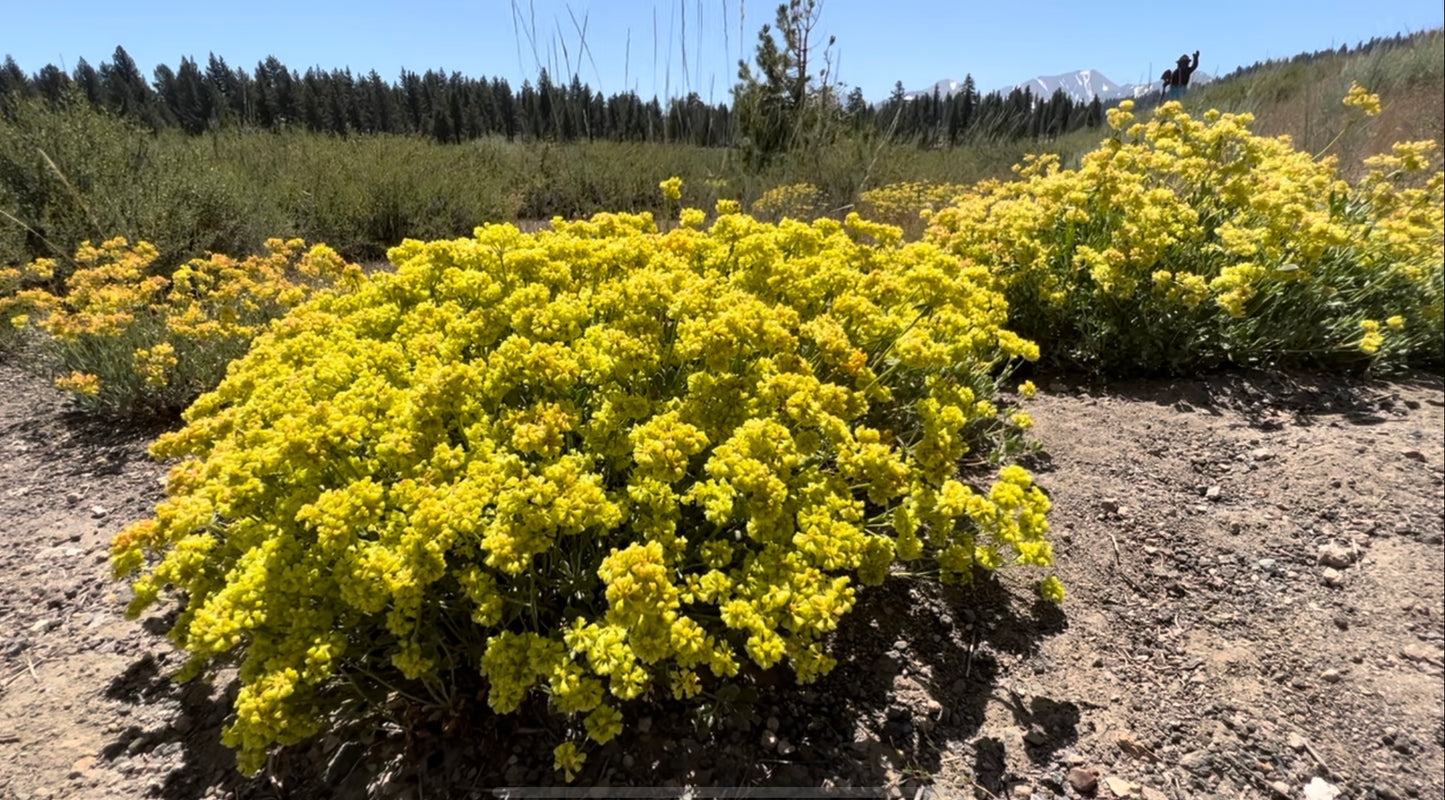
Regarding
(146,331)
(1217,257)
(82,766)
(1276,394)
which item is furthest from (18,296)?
(1276,394)

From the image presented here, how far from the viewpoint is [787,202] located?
622 cm

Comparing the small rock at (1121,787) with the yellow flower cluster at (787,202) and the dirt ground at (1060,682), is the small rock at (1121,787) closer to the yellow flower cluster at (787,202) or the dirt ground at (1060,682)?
the dirt ground at (1060,682)

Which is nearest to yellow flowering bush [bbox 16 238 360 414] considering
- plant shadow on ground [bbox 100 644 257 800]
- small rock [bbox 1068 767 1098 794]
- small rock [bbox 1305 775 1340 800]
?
plant shadow on ground [bbox 100 644 257 800]

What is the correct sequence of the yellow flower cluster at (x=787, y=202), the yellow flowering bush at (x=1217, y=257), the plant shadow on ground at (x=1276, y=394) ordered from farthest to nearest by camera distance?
1. the yellow flower cluster at (x=787, y=202)
2. the yellow flowering bush at (x=1217, y=257)
3. the plant shadow on ground at (x=1276, y=394)

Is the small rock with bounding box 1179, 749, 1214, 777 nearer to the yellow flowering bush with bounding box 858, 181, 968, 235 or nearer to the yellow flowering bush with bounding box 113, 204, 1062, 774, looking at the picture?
the yellow flowering bush with bounding box 113, 204, 1062, 774

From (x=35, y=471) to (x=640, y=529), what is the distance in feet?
11.3

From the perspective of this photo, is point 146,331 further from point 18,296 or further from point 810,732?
point 810,732

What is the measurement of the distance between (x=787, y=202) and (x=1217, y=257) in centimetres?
341

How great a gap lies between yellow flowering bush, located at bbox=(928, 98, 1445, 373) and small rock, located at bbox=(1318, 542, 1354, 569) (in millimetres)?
1137

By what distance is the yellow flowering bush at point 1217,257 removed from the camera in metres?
3.34

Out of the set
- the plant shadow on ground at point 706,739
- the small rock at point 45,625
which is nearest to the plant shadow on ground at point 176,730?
the plant shadow on ground at point 706,739

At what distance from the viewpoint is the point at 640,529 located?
1724 millimetres

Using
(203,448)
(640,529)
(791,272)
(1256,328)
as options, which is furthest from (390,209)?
(1256,328)

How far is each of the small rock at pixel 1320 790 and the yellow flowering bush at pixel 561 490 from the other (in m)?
0.80
